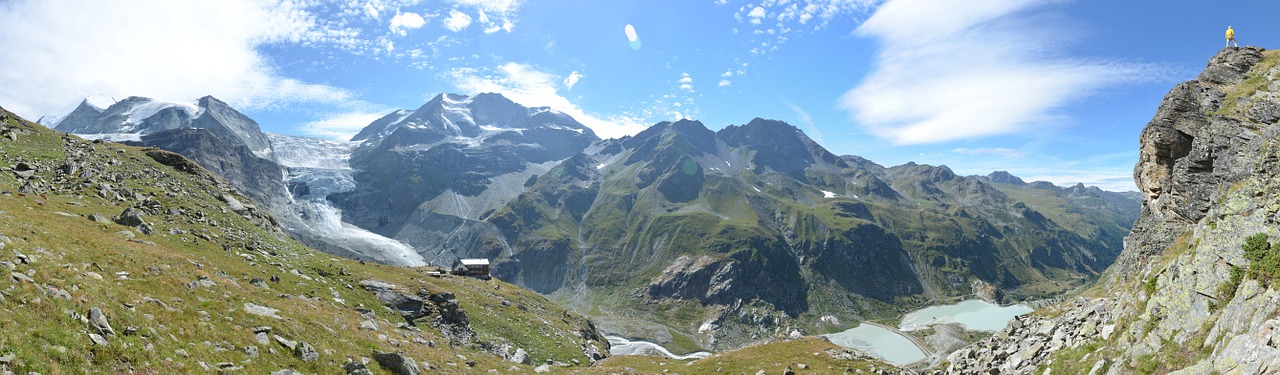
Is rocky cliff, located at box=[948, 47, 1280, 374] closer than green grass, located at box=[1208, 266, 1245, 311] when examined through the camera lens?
Yes

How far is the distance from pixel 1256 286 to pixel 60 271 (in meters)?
46.7

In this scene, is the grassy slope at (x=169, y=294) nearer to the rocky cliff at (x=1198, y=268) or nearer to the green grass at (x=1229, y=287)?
the rocky cliff at (x=1198, y=268)

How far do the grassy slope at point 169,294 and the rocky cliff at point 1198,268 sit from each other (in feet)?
120

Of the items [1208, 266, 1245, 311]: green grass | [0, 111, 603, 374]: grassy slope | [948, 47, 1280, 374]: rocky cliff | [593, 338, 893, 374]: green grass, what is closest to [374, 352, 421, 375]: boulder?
[0, 111, 603, 374]: grassy slope

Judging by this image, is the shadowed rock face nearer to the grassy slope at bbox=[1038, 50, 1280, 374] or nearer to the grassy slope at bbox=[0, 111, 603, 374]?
the grassy slope at bbox=[1038, 50, 1280, 374]

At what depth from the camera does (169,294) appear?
80.6 ft

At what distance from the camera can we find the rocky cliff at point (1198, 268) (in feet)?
63.4

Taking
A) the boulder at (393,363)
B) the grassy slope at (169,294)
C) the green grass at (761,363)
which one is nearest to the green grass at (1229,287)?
the green grass at (761,363)

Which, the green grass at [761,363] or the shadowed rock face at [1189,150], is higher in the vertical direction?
the shadowed rock face at [1189,150]

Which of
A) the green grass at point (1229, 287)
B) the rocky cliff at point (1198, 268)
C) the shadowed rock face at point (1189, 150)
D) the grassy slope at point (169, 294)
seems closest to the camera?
the grassy slope at point (169, 294)

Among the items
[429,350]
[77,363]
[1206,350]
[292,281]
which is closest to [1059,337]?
[1206,350]

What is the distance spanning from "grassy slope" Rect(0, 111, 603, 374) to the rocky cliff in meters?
36.6

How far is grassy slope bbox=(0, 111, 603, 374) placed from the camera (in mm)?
16609

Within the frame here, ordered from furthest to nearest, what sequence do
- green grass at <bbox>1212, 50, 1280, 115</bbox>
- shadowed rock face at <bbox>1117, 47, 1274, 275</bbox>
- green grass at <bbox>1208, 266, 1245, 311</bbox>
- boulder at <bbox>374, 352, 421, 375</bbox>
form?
green grass at <bbox>1212, 50, 1280, 115</bbox>, shadowed rock face at <bbox>1117, 47, 1274, 275</bbox>, boulder at <bbox>374, 352, 421, 375</bbox>, green grass at <bbox>1208, 266, 1245, 311</bbox>
